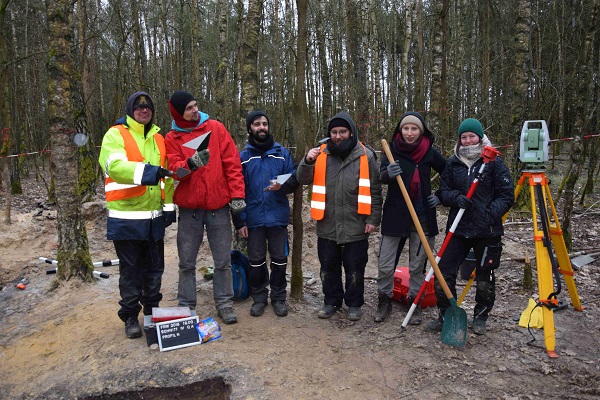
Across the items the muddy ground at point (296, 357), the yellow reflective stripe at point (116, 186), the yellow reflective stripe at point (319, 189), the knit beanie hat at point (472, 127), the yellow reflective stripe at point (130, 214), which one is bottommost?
the muddy ground at point (296, 357)

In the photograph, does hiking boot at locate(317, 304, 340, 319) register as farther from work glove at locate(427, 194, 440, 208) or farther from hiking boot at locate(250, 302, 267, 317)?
work glove at locate(427, 194, 440, 208)

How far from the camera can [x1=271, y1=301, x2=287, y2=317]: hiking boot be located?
4.50 metres

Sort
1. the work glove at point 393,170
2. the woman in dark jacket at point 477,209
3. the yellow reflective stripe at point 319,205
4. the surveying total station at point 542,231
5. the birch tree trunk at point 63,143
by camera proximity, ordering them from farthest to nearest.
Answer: the birch tree trunk at point 63,143
the yellow reflective stripe at point 319,205
the work glove at point 393,170
the woman in dark jacket at point 477,209
the surveying total station at point 542,231

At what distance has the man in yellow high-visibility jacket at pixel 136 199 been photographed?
3.71 metres

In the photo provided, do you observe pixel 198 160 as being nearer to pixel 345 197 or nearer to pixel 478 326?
pixel 345 197

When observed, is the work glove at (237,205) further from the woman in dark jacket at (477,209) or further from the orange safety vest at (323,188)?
the woman in dark jacket at (477,209)

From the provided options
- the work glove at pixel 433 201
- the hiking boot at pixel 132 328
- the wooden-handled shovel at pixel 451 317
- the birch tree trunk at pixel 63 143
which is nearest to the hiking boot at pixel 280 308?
the hiking boot at pixel 132 328

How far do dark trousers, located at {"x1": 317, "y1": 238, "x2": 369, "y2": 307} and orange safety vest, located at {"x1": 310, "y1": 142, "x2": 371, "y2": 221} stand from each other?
0.33 m

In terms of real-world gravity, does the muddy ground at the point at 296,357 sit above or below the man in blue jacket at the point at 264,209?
below

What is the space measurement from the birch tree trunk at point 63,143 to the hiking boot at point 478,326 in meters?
4.66

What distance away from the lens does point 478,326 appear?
159 inches

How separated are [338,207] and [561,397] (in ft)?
7.68

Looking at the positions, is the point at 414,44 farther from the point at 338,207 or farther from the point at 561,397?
the point at 561,397

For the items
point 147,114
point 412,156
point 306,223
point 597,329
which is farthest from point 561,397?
point 306,223
